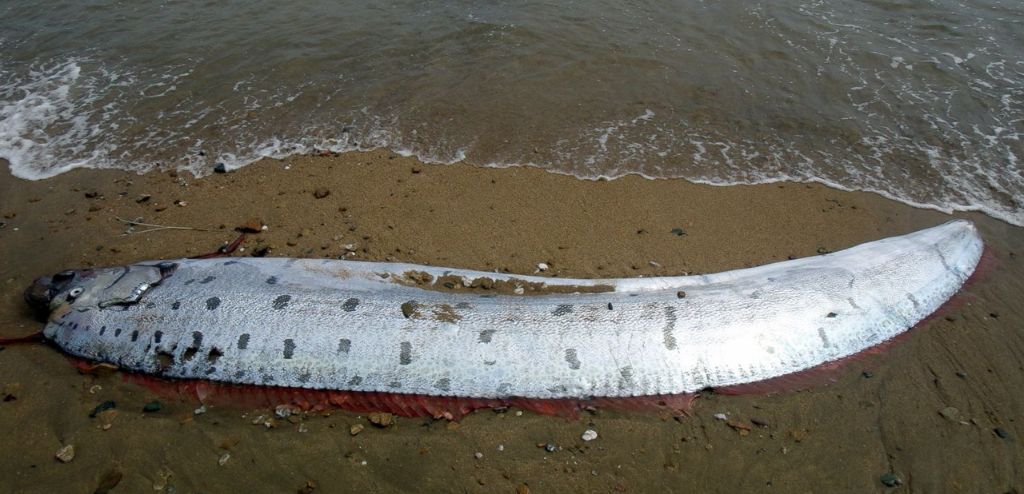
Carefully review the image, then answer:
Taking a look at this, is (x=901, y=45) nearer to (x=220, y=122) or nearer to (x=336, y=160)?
(x=336, y=160)

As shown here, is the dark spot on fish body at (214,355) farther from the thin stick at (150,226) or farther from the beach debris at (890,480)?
the beach debris at (890,480)

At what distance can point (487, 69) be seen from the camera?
8609mm

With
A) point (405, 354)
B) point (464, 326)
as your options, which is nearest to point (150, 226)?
point (405, 354)

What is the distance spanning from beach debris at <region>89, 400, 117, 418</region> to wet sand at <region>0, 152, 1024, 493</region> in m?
0.06

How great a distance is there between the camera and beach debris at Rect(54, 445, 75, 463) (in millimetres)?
3939

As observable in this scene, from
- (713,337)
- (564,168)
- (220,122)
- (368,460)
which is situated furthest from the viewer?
(220,122)

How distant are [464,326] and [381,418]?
0.88 m

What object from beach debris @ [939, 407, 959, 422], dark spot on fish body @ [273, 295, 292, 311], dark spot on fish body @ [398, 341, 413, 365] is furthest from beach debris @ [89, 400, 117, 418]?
beach debris @ [939, 407, 959, 422]

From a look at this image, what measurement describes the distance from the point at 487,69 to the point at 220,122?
3.79m

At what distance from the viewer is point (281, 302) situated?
4367mm

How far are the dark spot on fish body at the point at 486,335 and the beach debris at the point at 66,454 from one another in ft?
9.57

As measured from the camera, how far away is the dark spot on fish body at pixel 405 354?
13.5 feet

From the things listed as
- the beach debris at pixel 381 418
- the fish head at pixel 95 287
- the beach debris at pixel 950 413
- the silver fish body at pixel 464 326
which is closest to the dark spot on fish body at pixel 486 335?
the silver fish body at pixel 464 326

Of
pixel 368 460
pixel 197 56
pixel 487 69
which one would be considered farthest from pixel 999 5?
pixel 197 56
